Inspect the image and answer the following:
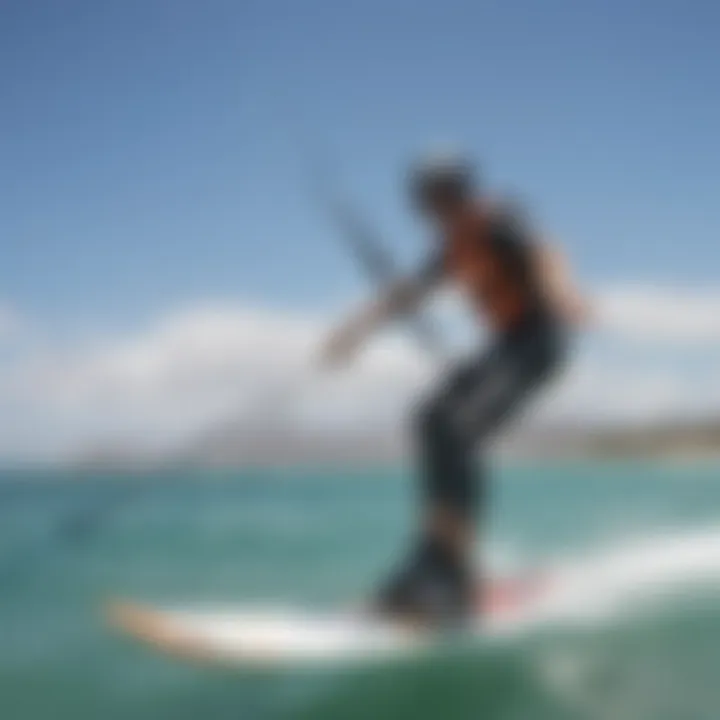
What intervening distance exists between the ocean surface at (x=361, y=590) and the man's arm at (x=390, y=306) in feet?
A: 1.42

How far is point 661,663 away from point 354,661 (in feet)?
2.64

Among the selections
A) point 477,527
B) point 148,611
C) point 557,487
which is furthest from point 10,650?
point 557,487

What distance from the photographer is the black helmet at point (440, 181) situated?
2.90 metres

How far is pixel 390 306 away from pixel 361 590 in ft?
2.52

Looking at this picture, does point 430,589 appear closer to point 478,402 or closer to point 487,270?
point 478,402

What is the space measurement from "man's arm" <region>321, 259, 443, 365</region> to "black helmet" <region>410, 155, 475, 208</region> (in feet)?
0.58

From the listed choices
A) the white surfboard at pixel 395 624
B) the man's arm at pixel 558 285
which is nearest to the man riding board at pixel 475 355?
the man's arm at pixel 558 285

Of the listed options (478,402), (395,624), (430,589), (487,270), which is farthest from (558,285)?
(395,624)

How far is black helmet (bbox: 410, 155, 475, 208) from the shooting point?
2898 mm

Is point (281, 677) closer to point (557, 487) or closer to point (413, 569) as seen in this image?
point (413, 569)

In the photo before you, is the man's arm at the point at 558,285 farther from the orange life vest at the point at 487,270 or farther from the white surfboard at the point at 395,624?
the white surfboard at the point at 395,624

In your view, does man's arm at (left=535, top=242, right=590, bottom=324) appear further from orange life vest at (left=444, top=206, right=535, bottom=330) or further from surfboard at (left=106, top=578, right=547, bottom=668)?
surfboard at (left=106, top=578, right=547, bottom=668)

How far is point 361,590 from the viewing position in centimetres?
288

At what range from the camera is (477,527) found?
2941 mm
